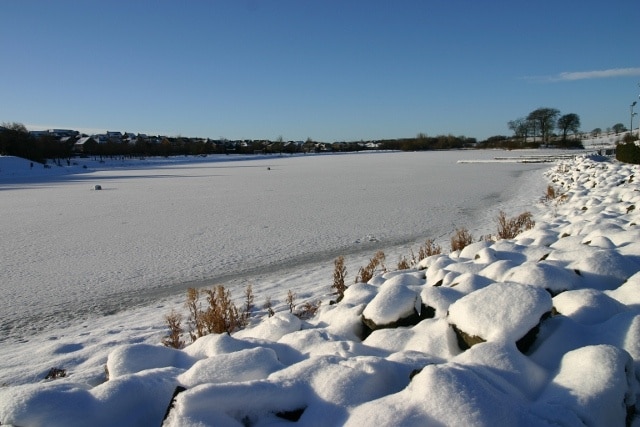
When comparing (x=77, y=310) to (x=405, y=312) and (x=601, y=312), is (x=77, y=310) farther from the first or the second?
(x=601, y=312)

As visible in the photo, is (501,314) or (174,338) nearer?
(501,314)

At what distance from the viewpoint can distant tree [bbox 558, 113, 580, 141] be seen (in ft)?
308

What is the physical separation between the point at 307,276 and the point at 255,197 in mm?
12738

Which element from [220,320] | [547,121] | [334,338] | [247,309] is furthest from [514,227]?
[547,121]

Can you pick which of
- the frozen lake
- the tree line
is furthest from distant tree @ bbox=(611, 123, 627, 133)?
the frozen lake

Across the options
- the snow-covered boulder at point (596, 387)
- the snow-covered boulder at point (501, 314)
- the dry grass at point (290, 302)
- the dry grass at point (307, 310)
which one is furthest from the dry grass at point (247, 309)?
the snow-covered boulder at point (596, 387)

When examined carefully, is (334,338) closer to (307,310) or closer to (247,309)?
(307,310)

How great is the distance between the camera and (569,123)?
308ft

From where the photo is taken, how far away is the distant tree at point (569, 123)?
3698 inches

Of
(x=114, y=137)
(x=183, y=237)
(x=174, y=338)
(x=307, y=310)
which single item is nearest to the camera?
(x=174, y=338)

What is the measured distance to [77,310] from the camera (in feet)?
21.2

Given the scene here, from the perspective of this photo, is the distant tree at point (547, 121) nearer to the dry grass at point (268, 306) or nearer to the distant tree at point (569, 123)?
the distant tree at point (569, 123)

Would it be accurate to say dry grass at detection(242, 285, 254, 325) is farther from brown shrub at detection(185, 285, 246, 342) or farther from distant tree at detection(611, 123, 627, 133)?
distant tree at detection(611, 123, 627, 133)

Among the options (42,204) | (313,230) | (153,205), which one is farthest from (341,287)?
(42,204)
